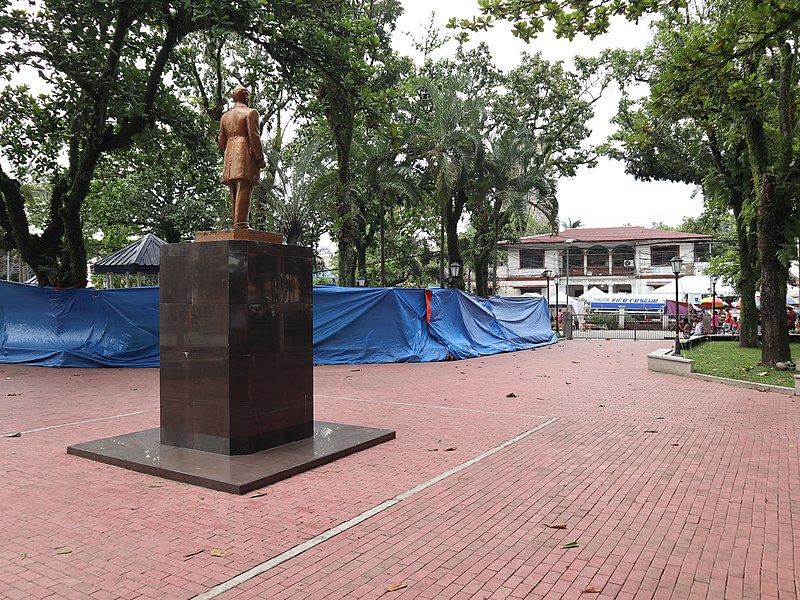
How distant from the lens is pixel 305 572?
3643 mm

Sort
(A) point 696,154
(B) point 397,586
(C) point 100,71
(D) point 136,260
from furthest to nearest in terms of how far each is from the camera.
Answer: (A) point 696,154 → (D) point 136,260 → (C) point 100,71 → (B) point 397,586

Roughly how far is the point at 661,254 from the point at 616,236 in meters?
3.97

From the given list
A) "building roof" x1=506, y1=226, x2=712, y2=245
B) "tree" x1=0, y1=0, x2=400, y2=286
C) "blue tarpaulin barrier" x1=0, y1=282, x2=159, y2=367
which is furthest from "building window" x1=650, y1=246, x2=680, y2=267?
"blue tarpaulin barrier" x1=0, y1=282, x2=159, y2=367

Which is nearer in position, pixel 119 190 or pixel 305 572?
pixel 305 572

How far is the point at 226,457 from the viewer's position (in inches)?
236

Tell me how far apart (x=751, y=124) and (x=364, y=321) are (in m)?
10.9

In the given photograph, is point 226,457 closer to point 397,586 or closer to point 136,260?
point 397,586

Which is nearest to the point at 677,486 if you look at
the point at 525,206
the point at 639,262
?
the point at 525,206

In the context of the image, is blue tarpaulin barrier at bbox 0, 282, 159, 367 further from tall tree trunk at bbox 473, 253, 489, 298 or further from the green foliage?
tall tree trunk at bbox 473, 253, 489, 298

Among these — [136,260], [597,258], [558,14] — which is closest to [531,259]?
[597,258]

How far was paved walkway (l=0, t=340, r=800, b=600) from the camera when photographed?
3.52 metres

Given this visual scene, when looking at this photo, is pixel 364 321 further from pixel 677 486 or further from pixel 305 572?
pixel 305 572

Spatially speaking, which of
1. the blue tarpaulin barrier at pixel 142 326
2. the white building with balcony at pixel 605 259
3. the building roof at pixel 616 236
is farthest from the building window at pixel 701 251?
the blue tarpaulin barrier at pixel 142 326

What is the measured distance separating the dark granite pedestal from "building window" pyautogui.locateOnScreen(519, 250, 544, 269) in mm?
46347
